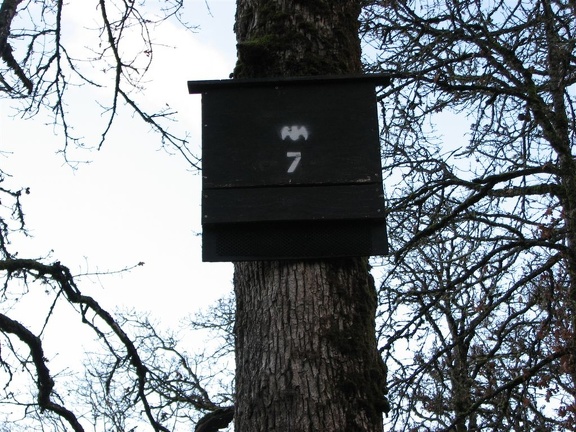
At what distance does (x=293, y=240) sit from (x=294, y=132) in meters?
0.38

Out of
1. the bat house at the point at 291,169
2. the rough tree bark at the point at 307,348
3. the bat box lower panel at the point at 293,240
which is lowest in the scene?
the rough tree bark at the point at 307,348

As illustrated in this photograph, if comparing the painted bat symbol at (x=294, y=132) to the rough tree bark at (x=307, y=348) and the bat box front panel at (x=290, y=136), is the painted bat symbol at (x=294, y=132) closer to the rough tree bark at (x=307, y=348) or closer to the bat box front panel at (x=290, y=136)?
the bat box front panel at (x=290, y=136)

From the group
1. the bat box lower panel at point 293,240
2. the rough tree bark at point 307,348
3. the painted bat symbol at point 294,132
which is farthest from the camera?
the painted bat symbol at point 294,132

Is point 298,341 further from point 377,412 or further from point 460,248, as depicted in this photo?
point 460,248

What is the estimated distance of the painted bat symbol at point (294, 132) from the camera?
2.73 m

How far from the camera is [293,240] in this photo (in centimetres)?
265

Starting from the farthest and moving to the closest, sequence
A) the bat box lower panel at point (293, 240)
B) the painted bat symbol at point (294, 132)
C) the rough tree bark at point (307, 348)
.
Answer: the painted bat symbol at point (294, 132) < the bat box lower panel at point (293, 240) < the rough tree bark at point (307, 348)

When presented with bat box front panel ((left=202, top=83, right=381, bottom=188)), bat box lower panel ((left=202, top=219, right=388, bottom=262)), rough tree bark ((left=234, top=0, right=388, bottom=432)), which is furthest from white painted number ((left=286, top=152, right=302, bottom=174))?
rough tree bark ((left=234, top=0, right=388, bottom=432))

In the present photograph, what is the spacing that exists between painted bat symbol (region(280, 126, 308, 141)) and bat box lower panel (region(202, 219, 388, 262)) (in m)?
0.31

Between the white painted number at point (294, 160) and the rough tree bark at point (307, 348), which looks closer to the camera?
the rough tree bark at point (307, 348)

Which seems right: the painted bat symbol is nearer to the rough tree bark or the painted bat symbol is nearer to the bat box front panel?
the bat box front panel

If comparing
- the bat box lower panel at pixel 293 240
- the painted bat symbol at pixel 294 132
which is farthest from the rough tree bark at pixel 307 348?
the painted bat symbol at pixel 294 132

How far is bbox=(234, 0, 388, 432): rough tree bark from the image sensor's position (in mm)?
2344

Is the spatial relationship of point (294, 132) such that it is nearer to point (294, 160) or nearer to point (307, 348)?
point (294, 160)
